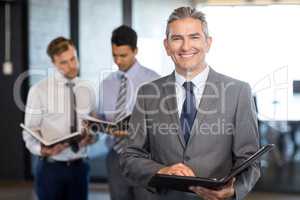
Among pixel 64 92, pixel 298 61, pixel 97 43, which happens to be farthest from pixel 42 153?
pixel 298 61

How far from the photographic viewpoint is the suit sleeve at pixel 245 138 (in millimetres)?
1345

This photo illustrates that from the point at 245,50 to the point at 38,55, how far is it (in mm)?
2292

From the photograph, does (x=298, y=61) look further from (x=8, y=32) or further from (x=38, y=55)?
(x=8, y=32)

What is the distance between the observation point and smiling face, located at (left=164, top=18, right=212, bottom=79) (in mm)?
1368

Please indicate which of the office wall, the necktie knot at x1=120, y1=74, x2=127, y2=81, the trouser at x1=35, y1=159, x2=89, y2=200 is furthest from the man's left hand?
the office wall

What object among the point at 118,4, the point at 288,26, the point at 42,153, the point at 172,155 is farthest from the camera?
the point at 118,4

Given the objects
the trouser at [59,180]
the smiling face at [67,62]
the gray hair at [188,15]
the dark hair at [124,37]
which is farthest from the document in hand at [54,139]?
the gray hair at [188,15]

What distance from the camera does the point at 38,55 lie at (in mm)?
4867

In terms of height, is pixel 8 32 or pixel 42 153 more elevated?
pixel 8 32

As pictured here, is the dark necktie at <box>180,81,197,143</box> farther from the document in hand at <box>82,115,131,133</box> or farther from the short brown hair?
the short brown hair

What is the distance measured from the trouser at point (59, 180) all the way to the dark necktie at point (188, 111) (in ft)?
4.44

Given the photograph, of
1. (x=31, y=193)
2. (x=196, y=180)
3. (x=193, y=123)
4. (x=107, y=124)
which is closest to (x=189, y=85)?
(x=193, y=123)

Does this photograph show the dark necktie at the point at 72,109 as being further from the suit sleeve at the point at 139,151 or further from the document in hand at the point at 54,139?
the suit sleeve at the point at 139,151

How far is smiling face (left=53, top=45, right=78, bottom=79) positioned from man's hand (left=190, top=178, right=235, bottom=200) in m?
1.59
